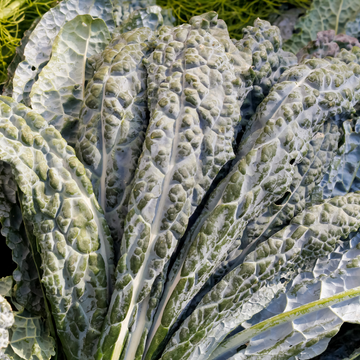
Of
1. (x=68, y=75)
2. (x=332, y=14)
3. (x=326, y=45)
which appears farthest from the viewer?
(x=332, y=14)

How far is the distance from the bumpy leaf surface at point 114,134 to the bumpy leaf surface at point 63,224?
0.06 meters

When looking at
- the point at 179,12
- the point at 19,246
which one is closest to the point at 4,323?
the point at 19,246

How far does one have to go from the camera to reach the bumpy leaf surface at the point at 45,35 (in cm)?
122

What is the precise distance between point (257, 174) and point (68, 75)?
67 centimetres

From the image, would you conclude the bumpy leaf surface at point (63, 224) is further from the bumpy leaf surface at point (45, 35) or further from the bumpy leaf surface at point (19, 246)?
the bumpy leaf surface at point (45, 35)

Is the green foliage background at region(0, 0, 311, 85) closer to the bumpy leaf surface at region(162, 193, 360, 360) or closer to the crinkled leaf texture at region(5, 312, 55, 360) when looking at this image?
the crinkled leaf texture at region(5, 312, 55, 360)

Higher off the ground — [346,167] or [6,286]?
[346,167]

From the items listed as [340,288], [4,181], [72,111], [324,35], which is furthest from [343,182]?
[4,181]

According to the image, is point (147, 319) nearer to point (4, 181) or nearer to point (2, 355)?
point (2, 355)

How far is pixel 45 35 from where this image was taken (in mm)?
1281

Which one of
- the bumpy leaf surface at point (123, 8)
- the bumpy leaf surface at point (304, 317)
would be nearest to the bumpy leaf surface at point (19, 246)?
the bumpy leaf surface at point (304, 317)

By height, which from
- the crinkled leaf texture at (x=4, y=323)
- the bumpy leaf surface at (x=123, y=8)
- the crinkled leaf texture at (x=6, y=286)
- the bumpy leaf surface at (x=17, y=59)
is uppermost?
the bumpy leaf surface at (x=123, y=8)

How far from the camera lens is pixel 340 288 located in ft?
3.48

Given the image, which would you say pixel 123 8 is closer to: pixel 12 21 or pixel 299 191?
pixel 12 21
